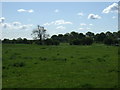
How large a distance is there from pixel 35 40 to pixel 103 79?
89.8 metres

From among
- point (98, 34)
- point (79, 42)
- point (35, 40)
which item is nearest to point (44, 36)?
point (35, 40)

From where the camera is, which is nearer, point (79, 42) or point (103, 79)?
point (103, 79)

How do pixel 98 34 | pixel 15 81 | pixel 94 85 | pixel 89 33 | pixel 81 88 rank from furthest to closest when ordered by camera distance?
pixel 89 33 → pixel 98 34 → pixel 15 81 → pixel 94 85 → pixel 81 88

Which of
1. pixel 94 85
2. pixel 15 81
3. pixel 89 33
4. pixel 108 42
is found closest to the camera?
pixel 94 85

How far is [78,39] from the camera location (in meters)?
104

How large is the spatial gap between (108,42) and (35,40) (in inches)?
1321

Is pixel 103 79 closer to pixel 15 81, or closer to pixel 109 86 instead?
pixel 109 86

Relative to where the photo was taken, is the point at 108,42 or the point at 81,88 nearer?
the point at 81,88

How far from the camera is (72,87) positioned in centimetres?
1090

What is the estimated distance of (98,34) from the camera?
132625mm

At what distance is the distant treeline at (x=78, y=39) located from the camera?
311ft

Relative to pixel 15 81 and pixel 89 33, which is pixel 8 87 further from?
pixel 89 33

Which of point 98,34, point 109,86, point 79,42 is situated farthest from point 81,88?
point 98,34

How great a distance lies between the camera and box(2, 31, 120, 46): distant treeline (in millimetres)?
94800
